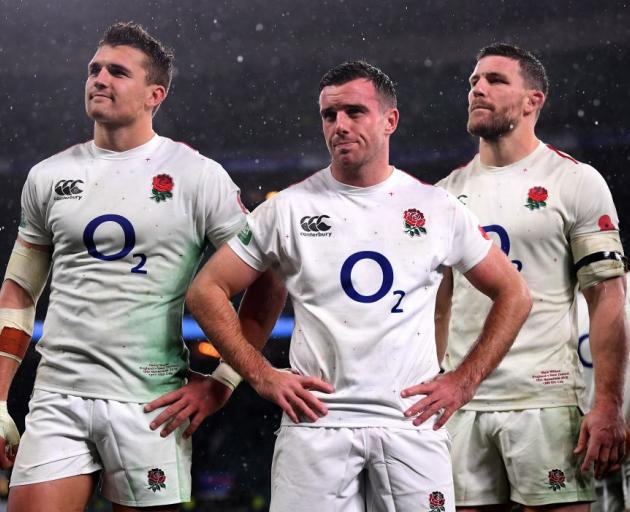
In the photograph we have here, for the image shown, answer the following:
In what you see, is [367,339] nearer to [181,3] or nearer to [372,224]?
[372,224]

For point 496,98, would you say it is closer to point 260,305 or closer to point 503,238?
point 503,238

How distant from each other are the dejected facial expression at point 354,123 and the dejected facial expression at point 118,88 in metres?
0.57

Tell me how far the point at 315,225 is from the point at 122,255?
54cm

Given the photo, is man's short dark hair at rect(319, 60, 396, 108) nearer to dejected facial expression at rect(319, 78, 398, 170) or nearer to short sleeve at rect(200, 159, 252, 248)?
dejected facial expression at rect(319, 78, 398, 170)

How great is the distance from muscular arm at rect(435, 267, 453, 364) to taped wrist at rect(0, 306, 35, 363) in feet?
3.97

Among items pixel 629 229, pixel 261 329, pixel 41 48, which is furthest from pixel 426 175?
pixel 261 329

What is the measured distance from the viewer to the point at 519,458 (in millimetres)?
2893

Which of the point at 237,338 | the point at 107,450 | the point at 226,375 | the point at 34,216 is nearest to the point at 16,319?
the point at 34,216

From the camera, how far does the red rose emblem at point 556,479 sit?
2.87 meters

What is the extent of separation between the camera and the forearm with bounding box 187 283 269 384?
8.19 feet

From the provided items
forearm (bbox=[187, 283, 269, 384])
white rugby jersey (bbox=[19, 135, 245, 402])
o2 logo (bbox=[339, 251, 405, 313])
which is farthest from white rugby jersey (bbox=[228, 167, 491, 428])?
white rugby jersey (bbox=[19, 135, 245, 402])

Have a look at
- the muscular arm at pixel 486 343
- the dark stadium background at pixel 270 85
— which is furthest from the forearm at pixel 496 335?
the dark stadium background at pixel 270 85

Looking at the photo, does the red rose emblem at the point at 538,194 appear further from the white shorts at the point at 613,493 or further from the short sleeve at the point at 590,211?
the white shorts at the point at 613,493

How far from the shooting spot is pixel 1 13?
7.62m
